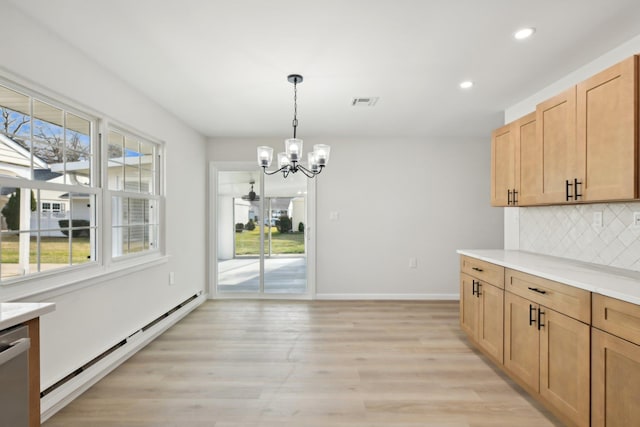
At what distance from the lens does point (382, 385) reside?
2559mm

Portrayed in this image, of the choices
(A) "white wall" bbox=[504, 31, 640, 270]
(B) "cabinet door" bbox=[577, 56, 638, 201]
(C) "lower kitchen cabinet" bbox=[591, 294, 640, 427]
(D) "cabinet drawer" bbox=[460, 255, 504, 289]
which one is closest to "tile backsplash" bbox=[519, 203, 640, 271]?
(A) "white wall" bbox=[504, 31, 640, 270]

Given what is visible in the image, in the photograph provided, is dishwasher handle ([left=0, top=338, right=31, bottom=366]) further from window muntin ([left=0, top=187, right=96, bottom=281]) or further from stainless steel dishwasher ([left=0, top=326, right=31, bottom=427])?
window muntin ([left=0, top=187, right=96, bottom=281])

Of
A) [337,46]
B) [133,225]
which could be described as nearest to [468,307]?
[337,46]

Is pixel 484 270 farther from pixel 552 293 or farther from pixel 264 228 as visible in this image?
pixel 264 228

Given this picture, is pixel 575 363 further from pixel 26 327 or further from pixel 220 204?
pixel 220 204

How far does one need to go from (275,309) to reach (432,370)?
2.37 m

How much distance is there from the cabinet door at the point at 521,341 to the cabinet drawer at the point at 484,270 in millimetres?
159

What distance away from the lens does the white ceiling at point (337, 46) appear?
193 cm

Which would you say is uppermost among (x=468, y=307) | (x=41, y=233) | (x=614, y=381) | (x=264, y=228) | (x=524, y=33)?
(x=524, y=33)

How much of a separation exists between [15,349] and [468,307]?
3.36m

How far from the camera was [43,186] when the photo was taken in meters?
2.19

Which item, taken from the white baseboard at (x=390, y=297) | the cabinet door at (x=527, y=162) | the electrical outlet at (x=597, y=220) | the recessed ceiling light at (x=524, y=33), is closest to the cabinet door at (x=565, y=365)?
the electrical outlet at (x=597, y=220)

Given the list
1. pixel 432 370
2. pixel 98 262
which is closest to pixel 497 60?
pixel 432 370

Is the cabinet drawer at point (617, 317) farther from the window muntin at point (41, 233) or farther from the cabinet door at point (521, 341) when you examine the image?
the window muntin at point (41, 233)
